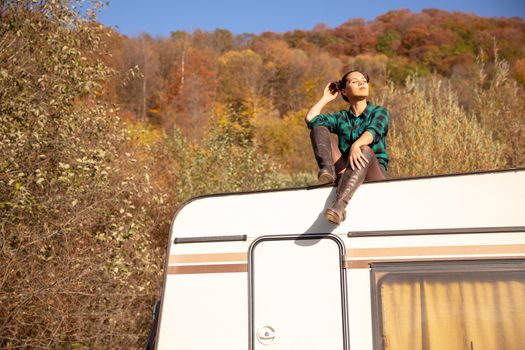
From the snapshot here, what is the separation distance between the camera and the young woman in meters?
4.17

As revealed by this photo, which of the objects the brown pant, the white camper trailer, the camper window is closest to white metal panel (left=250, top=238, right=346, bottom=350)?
the white camper trailer

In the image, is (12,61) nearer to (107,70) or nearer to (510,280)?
(107,70)

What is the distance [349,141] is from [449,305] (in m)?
1.58

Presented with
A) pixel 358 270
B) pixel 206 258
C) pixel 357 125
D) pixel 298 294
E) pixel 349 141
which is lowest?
pixel 298 294

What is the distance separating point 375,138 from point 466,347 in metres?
1.63

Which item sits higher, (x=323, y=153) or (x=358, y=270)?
(x=323, y=153)

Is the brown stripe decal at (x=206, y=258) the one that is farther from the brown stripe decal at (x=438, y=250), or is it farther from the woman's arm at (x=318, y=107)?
the woman's arm at (x=318, y=107)

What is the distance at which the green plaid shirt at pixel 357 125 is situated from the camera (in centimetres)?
479

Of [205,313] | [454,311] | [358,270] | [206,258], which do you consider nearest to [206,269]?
[206,258]

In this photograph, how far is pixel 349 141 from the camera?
495 cm

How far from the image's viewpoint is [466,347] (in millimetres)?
3766

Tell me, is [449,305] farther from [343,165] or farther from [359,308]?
[343,165]

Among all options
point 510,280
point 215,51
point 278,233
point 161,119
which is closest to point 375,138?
point 278,233

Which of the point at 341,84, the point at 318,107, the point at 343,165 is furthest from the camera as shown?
the point at 341,84
